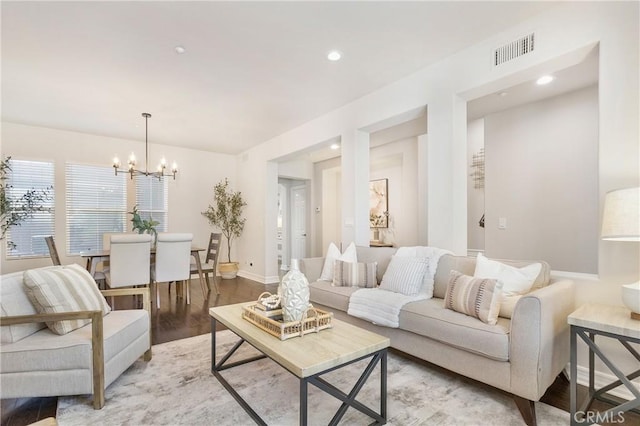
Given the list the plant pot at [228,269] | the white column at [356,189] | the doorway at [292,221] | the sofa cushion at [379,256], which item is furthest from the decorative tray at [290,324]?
the doorway at [292,221]

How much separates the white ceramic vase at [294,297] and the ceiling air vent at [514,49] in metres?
2.51

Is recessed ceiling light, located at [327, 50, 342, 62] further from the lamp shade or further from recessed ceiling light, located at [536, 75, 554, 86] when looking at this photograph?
the lamp shade

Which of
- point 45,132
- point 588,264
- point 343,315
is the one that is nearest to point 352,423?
point 343,315

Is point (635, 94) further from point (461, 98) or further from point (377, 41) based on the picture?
point (377, 41)

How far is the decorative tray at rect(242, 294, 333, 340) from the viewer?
1.82 m

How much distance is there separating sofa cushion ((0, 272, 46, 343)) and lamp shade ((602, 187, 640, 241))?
3520 mm

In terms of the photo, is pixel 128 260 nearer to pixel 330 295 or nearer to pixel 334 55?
pixel 330 295

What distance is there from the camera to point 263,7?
2316mm

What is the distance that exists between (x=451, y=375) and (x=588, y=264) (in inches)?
96.3

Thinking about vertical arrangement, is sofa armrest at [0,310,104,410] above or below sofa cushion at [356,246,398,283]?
below

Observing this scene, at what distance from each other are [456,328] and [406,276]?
76cm

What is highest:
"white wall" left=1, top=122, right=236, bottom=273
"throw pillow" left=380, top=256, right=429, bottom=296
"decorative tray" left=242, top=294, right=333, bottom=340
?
"white wall" left=1, top=122, right=236, bottom=273

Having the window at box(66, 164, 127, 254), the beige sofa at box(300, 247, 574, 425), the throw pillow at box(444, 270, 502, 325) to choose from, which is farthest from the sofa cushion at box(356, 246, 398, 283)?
the window at box(66, 164, 127, 254)

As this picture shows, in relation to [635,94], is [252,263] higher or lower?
lower
